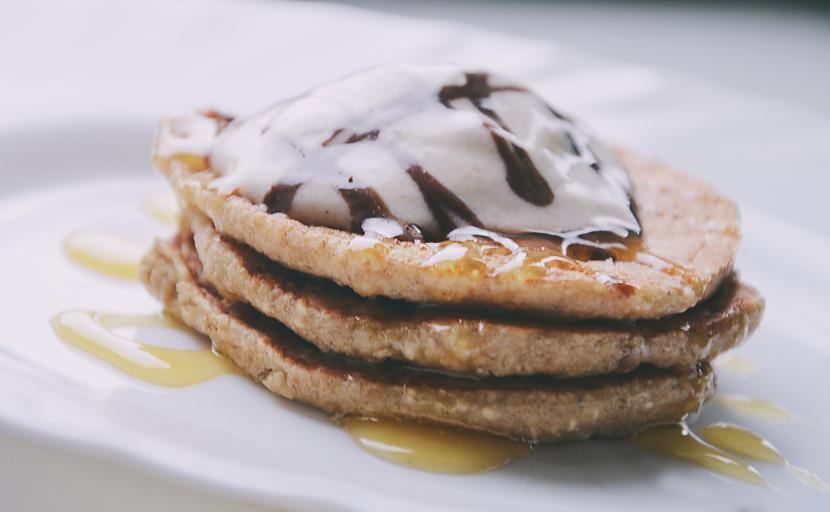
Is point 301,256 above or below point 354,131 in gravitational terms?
below

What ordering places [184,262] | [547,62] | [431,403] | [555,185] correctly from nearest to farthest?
1. [431,403]
2. [555,185]
3. [184,262]
4. [547,62]

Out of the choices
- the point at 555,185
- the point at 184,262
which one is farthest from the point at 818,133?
the point at 184,262

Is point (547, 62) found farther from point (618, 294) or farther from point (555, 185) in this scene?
point (618, 294)

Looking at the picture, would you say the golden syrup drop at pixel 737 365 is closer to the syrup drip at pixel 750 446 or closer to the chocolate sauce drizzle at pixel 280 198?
the syrup drip at pixel 750 446

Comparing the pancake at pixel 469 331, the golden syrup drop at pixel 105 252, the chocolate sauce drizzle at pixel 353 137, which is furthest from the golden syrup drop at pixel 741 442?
the golden syrup drop at pixel 105 252

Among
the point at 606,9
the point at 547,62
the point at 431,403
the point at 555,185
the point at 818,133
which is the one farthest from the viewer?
the point at 606,9

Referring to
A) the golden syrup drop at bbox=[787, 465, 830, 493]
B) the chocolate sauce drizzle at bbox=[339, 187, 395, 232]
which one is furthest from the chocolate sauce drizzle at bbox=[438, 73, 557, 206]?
the golden syrup drop at bbox=[787, 465, 830, 493]

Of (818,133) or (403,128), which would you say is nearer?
(403,128)
